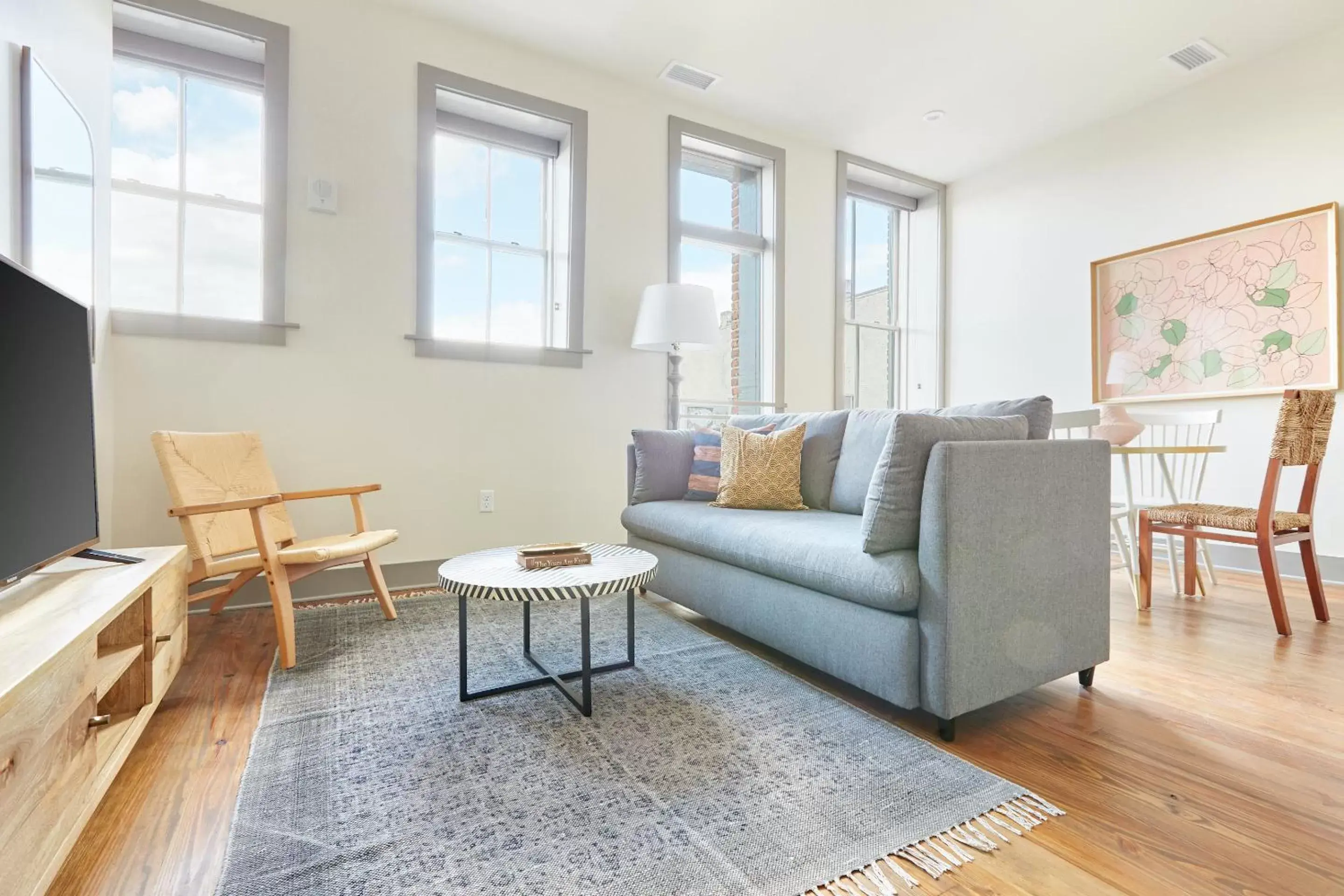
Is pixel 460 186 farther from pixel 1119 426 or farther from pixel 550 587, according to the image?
pixel 1119 426

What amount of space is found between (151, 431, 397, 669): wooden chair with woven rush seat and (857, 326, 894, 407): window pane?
12.4 ft

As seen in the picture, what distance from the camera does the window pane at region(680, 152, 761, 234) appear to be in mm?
4176

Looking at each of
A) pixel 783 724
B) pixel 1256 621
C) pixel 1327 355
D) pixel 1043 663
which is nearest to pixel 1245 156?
pixel 1327 355

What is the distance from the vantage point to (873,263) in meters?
5.12

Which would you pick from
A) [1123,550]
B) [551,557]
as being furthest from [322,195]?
[1123,550]

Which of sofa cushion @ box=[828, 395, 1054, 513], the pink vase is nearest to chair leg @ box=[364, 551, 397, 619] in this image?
sofa cushion @ box=[828, 395, 1054, 513]

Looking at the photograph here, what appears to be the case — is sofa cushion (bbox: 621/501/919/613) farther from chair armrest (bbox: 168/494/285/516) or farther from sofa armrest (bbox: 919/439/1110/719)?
chair armrest (bbox: 168/494/285/516)

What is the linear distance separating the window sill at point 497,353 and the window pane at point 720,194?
1.33 m

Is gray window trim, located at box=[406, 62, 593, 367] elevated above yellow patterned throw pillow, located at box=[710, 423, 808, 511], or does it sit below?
above

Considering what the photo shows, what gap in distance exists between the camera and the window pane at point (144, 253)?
265 centimetres

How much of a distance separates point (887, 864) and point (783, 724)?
518mm

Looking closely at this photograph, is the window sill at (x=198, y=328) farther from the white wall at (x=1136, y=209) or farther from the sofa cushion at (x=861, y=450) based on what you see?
the white wall at (x=1136, y=209)

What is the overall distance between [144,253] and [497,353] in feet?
5.04

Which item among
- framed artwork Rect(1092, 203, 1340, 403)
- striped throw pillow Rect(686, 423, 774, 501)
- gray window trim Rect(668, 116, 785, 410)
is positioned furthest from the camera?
gray window trim Rect(668, 116, 785, 410)
